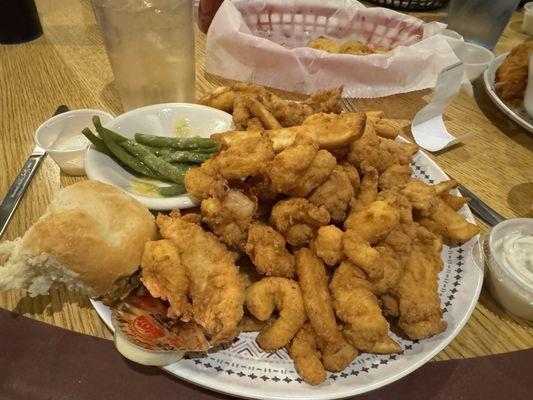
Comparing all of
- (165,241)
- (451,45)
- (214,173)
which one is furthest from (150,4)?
(451,45)

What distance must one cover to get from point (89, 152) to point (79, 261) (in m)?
0.72

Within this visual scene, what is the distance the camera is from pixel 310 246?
4.66ft

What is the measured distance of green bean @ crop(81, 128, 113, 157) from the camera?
1727 millimetres

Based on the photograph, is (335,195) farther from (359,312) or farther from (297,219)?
(359,312)

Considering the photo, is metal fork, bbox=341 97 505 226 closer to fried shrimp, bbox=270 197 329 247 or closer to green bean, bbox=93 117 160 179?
fried shrimp, bbox=270 197 329 247

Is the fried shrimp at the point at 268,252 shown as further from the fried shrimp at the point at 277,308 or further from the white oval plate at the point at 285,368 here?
the white oval plate at the point at 285,368

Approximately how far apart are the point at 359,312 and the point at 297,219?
38cm

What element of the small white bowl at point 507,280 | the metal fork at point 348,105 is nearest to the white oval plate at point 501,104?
the metal fork at point 348,105

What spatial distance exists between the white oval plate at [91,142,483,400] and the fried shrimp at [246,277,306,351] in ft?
0.16

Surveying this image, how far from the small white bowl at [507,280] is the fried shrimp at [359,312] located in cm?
56

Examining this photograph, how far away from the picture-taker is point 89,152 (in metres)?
1.73

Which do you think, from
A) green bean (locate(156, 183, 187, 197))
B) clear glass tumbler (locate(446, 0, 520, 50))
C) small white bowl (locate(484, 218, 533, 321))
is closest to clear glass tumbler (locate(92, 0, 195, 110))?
green bean (locate(156, 183, 187, 197))

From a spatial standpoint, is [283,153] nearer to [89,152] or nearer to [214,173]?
[214,173]

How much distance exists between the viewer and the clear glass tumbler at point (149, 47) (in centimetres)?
204
